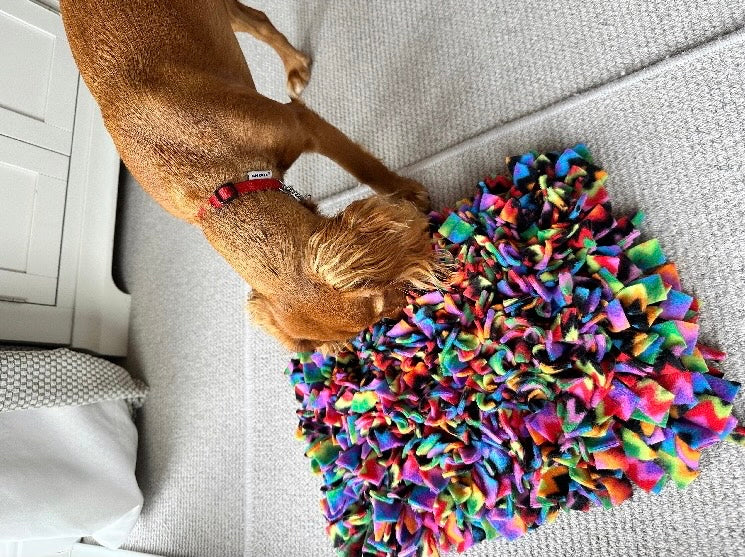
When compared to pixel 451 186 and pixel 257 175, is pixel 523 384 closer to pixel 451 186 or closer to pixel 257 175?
pixel 451 186

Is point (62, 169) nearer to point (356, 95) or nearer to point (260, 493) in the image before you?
point (356, 95)

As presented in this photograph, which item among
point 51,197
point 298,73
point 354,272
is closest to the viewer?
point 354,272

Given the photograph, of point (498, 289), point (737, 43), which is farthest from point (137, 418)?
point (737, 43)

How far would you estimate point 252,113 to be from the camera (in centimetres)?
119

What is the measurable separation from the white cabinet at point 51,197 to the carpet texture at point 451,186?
182 millimetres

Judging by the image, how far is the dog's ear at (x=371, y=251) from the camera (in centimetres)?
101

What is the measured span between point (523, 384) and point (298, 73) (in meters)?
1.29

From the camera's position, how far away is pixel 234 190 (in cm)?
113

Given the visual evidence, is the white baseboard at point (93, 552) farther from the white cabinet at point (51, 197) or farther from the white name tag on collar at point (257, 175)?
the white name tag on collar at point (257, 175)

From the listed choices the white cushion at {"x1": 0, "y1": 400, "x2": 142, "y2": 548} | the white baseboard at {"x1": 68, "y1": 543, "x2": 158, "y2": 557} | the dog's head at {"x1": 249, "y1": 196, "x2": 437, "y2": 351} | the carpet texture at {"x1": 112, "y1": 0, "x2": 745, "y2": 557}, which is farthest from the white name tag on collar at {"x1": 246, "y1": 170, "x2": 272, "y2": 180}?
the white baseboard at {"x1": 68, "y1": 543, "x2": 158, "y2": 557}

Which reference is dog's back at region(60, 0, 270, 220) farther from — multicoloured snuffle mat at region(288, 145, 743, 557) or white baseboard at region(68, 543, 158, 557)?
white baseboard at region(68, 543, 158, 557)

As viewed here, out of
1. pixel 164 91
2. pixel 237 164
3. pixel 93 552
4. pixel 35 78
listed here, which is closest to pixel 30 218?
pixel 35 78

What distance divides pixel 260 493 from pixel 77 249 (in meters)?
1.14

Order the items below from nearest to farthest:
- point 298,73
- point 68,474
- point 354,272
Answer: point 354,272
point 68,474
point 298,73
